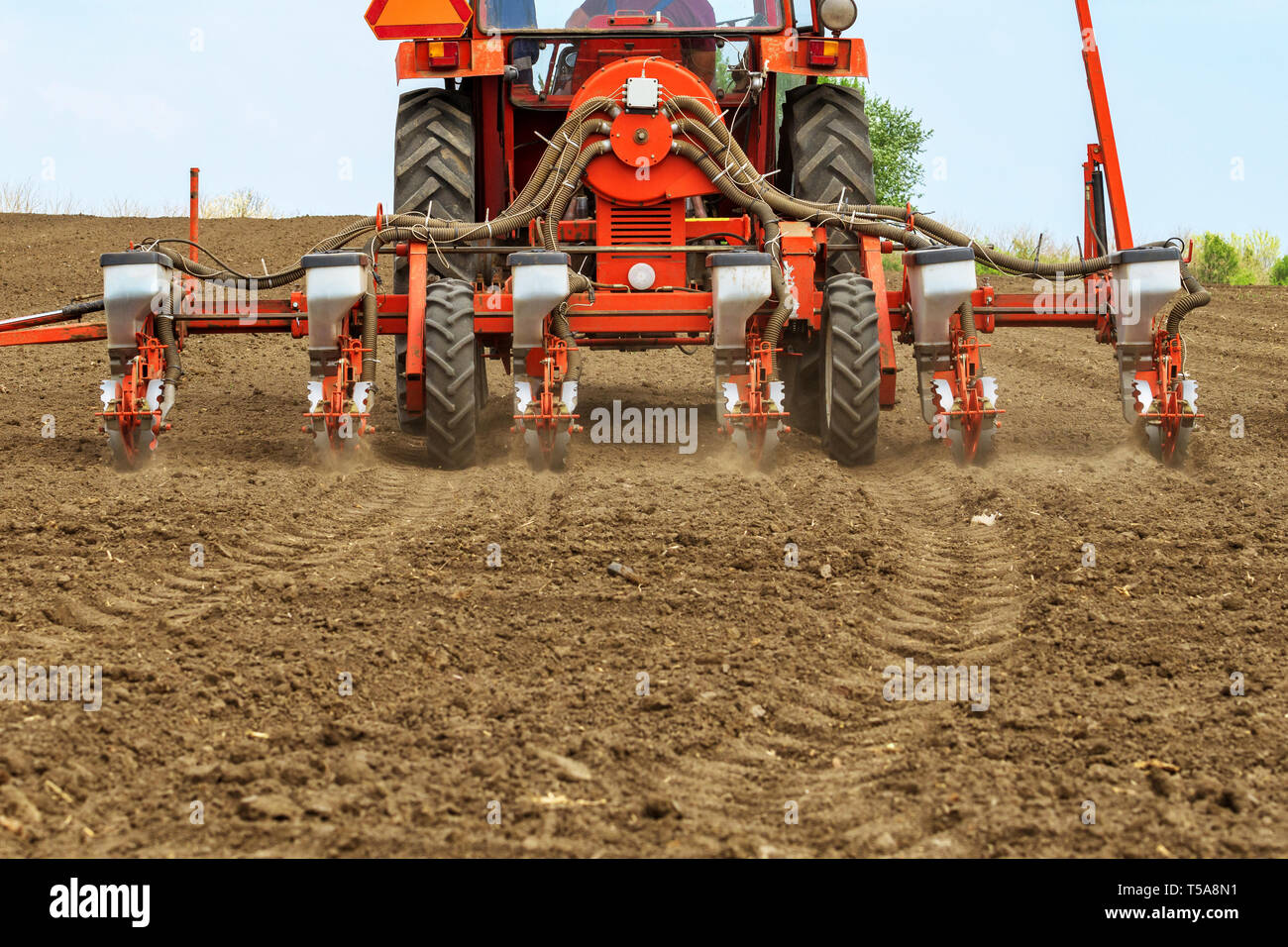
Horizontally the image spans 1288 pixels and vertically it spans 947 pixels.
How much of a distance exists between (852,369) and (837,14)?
2540 mm

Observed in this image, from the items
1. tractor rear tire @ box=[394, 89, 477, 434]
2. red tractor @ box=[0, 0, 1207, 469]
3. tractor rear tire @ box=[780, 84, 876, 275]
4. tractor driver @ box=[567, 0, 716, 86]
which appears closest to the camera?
red tractor @ box=[0, 0, 1207, 469]

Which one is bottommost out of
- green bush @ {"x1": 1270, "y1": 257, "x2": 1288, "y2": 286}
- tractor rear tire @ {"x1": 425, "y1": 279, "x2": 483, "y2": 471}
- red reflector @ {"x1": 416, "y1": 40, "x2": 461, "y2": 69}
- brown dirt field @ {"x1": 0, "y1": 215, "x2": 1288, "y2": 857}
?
brown dirt field @ {"x1": 0, "y1": 215, "x2": 1288, "y2": 857}

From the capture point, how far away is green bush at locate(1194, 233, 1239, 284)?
71.7 feet

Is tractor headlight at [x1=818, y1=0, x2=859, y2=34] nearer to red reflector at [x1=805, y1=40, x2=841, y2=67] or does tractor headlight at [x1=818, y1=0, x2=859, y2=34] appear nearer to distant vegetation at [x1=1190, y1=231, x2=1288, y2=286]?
red reflector at [x1=805, y1=40, x2=841, y2=67]

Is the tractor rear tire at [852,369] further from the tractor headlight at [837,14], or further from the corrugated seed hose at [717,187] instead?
the tractor headlight at [837,14]

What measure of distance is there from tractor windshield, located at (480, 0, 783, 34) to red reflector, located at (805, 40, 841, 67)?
24 cm

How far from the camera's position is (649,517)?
5.54 meters

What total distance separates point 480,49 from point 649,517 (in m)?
3.79


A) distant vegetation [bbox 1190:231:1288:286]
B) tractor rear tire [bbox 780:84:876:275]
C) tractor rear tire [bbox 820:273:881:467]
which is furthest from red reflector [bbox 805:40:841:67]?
distant vegetation [bbox 1190:231:1288:286]

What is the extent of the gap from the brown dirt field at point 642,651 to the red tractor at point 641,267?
0.38 metres

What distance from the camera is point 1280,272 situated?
68.3ft

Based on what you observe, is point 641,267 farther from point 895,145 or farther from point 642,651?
point 895,145
